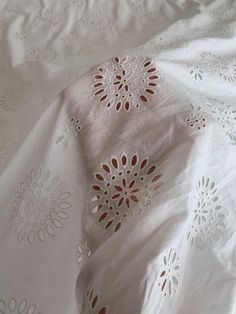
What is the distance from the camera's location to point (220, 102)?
69cm

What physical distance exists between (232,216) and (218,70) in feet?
0.95

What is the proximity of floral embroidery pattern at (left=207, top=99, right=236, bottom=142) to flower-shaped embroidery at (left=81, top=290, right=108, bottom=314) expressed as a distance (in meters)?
0.27

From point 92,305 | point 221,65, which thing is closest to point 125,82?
point 221,65

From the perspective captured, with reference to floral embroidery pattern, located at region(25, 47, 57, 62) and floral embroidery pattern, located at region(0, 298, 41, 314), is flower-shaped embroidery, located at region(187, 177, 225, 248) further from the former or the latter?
floral embroidery pattern, located at region(25, 47, 57, 62)

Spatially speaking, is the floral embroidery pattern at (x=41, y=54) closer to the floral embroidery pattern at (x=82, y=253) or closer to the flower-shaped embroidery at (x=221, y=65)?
the flower-shaped embroidery at (x=221, y=65)

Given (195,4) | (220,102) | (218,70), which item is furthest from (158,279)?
(195,4)

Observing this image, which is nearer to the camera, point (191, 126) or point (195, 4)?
point (191, 126)

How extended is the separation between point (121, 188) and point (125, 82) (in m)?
0.17

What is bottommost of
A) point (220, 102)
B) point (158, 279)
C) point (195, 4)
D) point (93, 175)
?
point (158, 279)

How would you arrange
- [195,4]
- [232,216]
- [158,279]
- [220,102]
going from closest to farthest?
[158,279]
[232,216]
[220,102]
[195,4]

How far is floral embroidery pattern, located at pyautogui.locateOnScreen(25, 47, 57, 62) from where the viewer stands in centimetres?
100

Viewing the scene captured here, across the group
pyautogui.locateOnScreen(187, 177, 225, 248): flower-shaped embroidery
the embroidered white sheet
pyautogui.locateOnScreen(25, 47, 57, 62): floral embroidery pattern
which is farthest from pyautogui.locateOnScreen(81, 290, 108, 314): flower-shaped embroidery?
pyautogui.locateOnScreen(25, 47, 57, 62): floral embroidery pattern

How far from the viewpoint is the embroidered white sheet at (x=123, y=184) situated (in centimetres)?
51

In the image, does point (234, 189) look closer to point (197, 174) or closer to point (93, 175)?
point (197, 174)
